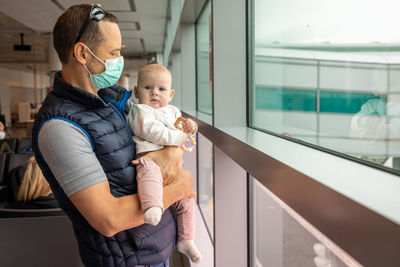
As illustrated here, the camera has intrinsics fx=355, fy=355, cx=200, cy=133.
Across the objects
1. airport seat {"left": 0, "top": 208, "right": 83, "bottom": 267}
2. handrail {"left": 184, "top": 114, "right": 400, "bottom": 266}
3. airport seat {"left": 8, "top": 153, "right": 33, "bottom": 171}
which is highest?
handrail {"left": 184, "top": 114, "right": 400, "bottom": 266}

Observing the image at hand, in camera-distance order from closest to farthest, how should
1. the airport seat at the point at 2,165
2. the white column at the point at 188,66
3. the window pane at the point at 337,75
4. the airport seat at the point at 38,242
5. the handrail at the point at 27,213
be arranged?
the window pane at the point at 337,75 → the airport seat at the point at 38,242 → the handrail at the point at 27,213 → the white column at the point at 188,66 → the airport seat at the point at 2,165

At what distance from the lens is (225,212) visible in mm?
2512

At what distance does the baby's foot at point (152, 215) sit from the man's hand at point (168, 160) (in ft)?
0.82

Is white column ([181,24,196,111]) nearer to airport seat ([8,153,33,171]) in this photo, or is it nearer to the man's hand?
airport seat ([8,153,33,171])

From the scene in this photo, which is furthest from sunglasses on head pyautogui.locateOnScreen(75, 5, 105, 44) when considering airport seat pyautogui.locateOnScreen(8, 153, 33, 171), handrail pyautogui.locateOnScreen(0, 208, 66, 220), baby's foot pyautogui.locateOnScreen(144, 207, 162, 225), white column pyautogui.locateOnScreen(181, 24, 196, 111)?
airport seat pyautogui.locateOnScreen(8, 153, 33, 171)

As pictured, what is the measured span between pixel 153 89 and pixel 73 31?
0.73 meters

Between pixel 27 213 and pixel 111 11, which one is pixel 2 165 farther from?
pixel 111 11

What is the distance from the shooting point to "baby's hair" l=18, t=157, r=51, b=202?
126 inches

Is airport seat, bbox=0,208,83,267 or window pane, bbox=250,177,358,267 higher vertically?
window pane, bbox=250,177,358,267

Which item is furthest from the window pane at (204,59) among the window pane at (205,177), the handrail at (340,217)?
the handrail at (340,217)

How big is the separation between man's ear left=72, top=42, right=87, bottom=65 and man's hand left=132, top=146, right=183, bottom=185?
46 cm

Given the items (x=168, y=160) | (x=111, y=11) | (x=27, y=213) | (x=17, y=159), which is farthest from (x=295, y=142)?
(x=111, y=11)

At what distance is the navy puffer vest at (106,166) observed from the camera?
125 centimetres

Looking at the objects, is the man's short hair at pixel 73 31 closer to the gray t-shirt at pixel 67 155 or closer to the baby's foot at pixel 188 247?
the gray t-shirt at pixel 67 155
